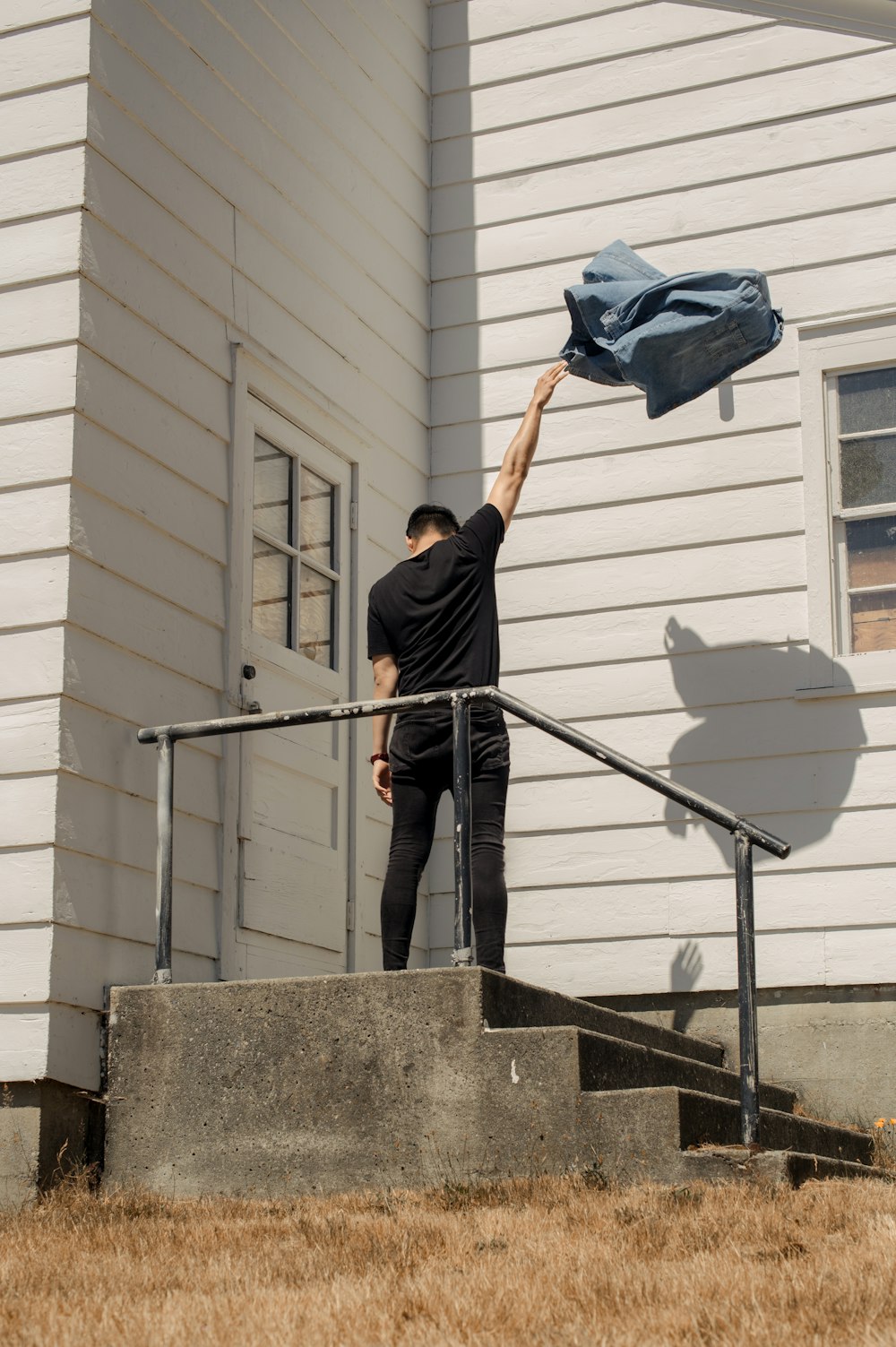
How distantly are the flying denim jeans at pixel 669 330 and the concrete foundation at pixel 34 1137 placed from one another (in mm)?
3496

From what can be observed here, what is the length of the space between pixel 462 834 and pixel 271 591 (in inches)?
82.8

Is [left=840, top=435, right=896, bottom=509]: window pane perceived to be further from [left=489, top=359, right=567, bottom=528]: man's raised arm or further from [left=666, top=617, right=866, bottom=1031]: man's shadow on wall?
[left=489, top=359, right=567, bottom=528]: man's raised arm

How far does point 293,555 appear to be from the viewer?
23.5ft

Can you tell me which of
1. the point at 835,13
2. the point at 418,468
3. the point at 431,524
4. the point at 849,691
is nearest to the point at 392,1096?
the point at 431,524

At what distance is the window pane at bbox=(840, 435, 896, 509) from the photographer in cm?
745

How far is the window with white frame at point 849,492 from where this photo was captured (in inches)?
288

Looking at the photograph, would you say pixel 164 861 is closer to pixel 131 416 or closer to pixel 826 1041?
pixel 131 416

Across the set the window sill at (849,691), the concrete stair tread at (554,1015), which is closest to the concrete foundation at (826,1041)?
the concrete stair tread at (554,1015)

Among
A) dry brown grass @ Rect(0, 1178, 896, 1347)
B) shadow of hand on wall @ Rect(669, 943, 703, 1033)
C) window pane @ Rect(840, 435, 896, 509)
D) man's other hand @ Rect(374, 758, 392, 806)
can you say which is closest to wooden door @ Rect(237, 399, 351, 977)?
man's other hand @ Rect(374, 758, 392, 806)

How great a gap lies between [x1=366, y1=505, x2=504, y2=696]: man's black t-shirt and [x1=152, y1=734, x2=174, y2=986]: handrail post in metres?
0.88

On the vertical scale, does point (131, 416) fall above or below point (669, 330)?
below

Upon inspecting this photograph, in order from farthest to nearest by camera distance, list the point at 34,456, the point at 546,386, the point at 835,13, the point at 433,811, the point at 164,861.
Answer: the point at 835,13 → the point at 546,386 → the point at 433,811 → the point at 34,456 → the point at 164,861

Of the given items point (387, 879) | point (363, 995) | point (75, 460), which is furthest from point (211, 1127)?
point (75, 460)

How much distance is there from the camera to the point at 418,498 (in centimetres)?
831
